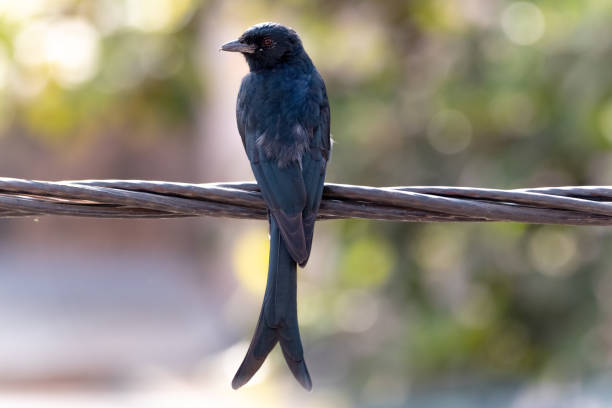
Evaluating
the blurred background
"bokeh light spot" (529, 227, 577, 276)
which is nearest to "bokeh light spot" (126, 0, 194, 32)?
the blurred background

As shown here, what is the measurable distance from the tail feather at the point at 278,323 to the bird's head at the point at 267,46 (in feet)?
4.32

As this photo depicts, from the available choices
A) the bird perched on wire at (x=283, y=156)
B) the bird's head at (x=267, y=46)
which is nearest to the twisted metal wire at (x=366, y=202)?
the bird perched on wire at (x=283, y=156)

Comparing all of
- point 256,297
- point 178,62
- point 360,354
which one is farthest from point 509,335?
point 178,62

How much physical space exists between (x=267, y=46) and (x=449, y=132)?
3494 millimetres

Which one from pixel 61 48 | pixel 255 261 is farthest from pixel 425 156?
pixel 61 48

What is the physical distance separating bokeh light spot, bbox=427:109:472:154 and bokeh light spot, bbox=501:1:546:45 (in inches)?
29.2

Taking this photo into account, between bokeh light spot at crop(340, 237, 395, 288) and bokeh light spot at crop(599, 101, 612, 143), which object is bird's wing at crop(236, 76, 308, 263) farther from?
bokeh light spot at crop(340, 237, 395, 288)

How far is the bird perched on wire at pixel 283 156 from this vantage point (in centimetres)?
278

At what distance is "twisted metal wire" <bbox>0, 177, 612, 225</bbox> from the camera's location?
2.46m

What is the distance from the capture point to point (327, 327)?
23.7 ft

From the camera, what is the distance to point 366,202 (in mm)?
Result: 2572

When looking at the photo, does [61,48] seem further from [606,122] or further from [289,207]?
[289,207]

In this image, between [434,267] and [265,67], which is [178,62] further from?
[265,67]

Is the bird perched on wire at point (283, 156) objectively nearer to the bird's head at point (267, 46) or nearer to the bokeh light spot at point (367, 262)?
the bird's head at point (267, 46)
